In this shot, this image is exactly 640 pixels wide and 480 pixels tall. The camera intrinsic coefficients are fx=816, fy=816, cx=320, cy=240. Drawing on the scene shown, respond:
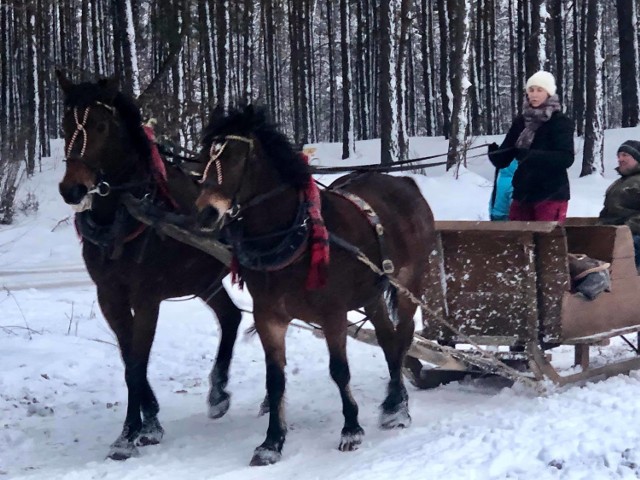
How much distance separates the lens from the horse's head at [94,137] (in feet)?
15.2

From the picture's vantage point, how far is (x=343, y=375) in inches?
193

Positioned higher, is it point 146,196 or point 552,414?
point 146,196

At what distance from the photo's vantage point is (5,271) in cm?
1280

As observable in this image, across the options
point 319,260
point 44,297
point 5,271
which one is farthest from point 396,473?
point 5,271

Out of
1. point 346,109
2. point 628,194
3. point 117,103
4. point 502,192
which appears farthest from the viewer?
point 346,109

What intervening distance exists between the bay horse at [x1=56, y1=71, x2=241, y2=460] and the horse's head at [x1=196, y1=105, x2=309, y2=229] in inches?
26.4

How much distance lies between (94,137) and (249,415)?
2353 millimetres

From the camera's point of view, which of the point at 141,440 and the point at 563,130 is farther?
the point at 563,130

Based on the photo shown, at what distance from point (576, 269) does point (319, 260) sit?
7.35 ft

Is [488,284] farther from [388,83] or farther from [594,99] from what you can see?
[594,99]

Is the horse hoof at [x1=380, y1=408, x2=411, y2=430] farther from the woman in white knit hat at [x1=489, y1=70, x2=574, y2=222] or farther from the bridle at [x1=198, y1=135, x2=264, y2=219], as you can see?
the woman in white knit hat at [x1=489, y1=70, x2=574, y2=222]

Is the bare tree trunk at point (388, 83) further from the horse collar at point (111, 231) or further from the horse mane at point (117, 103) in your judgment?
the horse collar at point (111, 231)

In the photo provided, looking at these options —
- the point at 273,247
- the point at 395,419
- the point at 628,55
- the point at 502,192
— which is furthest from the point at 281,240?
the point at 628,55

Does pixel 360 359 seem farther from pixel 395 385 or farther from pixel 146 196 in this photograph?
pixel 146 196
